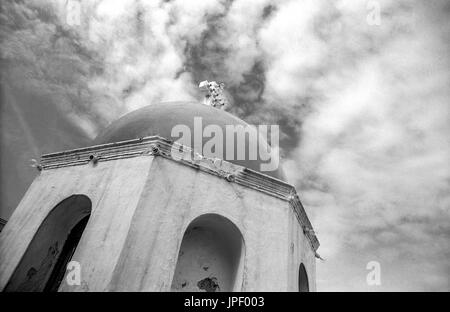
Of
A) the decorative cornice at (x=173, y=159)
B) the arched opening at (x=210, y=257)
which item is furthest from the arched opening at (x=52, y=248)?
the arched opening at (x=210, y=257)

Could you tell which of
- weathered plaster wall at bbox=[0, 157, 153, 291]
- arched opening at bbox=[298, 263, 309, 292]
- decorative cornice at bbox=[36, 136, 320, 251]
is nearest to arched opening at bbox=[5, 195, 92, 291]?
weathered plaster wall at bbox=[0, 157, 153, 291]

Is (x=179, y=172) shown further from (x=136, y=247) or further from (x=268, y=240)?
(x=268, y=240)

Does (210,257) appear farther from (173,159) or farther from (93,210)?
(93,210)

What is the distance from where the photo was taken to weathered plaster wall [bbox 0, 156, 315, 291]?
4.47 m

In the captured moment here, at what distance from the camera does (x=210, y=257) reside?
5.65 meters

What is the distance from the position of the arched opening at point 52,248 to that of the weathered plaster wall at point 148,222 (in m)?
0.13

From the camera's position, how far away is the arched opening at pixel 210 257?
5305mm

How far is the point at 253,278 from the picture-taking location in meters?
5.05

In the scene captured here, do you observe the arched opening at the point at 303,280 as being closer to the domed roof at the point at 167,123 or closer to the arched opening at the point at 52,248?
the domed roof at the point at 167,123

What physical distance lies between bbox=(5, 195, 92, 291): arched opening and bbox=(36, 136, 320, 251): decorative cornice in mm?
871
